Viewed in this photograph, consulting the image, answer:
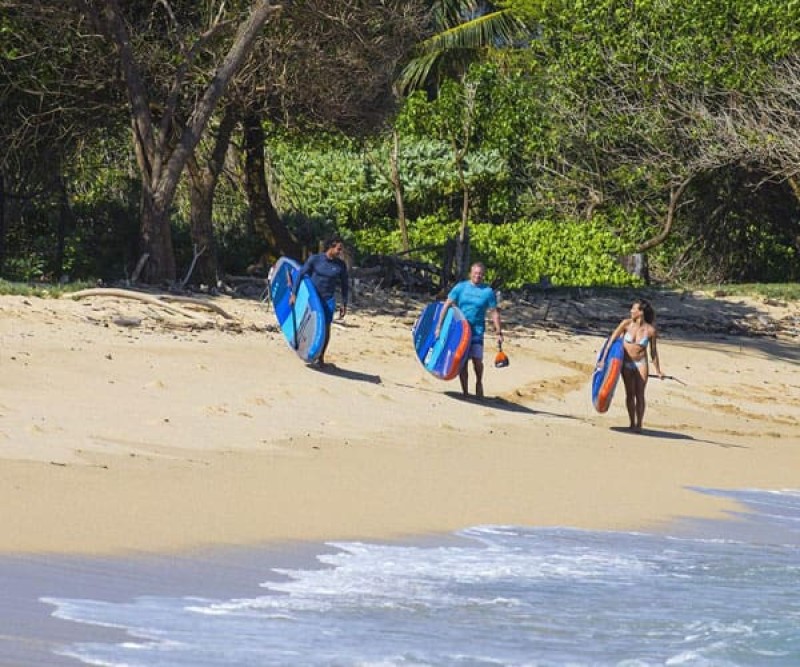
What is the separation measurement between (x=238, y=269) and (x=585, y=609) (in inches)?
588

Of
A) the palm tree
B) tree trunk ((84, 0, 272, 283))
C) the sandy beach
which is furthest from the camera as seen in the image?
the palm tree

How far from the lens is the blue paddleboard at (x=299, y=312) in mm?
14031

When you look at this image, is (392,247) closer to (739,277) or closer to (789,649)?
(739,277)

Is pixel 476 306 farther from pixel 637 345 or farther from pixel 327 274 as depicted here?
pixel 637 345

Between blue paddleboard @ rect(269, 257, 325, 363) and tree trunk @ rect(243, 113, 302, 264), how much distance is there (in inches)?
272

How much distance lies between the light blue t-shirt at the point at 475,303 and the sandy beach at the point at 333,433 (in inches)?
26.8

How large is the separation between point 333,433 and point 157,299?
546 centimetres

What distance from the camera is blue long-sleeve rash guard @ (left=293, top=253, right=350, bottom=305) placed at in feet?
46.8

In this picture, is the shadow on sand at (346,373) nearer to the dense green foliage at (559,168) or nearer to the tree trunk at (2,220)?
the dense green foliage at (559,168)

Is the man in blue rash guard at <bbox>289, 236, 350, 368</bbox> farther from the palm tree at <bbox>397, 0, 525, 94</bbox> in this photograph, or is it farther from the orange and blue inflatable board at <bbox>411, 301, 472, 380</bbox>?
the palm tree at <bbox>397, 0, 525, 94</bbox>

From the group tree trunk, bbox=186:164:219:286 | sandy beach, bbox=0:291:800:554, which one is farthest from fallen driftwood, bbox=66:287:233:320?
tree trunk, bbox=186:164:219:286

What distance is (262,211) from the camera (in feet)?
72.0

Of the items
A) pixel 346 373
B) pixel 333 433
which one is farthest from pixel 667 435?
pixel 333 433

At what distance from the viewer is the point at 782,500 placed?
11.1 meters
